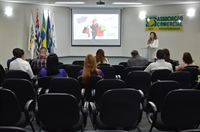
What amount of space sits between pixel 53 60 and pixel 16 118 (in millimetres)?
1665

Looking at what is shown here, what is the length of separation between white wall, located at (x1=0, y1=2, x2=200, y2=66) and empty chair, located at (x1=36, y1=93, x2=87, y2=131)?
8325 millimetres

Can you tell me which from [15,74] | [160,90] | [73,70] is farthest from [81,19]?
[160,90]

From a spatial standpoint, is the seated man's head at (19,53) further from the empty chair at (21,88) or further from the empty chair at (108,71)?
the empty chair at (21,88)

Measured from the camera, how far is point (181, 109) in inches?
125

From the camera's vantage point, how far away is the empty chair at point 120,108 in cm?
312

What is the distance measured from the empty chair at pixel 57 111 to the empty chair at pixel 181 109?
3.46 ft

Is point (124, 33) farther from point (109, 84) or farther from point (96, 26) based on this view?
point (109, 84)

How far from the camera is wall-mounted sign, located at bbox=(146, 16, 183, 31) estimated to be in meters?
11.9

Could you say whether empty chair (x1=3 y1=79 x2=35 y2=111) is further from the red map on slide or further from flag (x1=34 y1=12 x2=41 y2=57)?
the red map on slide

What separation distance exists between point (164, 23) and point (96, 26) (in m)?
3.18

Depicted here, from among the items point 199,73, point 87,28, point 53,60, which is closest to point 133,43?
point 87,28

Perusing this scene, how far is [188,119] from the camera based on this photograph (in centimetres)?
320

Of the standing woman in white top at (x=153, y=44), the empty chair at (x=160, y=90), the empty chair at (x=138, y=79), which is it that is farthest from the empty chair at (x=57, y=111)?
the standing woman in white top at (x=153, y=44)

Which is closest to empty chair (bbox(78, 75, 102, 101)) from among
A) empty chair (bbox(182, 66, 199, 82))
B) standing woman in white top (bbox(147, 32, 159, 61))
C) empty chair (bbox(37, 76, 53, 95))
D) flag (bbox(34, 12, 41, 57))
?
empty chair (bbox(37, 76, 53, 95))
